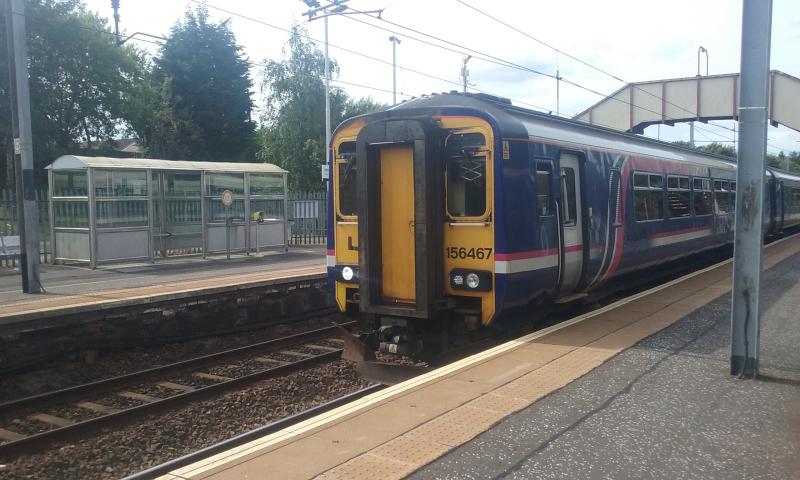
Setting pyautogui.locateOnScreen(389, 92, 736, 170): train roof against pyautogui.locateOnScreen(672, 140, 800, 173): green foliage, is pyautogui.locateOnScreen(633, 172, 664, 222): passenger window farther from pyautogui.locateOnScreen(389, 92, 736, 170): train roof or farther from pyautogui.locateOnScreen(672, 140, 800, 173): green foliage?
pyautogui.locateOnScreen(672, 140, 800, 173): green foliage

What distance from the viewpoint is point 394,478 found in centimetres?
389

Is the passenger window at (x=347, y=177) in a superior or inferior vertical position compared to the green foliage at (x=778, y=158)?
inferior

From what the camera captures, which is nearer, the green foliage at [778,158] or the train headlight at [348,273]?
the train headlight at [348,273]

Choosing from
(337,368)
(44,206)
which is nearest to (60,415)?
(337,368)

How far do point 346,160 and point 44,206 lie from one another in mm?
14106

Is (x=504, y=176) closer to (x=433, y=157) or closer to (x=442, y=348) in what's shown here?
(x=433, y=157)

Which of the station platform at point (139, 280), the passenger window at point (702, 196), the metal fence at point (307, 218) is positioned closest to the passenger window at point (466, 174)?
the station platform at point (139, 280)

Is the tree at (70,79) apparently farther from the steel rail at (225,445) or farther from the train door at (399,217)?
the steel rail at (225,445)

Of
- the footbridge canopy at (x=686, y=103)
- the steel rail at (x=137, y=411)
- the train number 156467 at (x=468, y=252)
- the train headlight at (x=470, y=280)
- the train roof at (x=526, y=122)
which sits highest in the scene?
the footbridge canopy at (x=686, y=103)

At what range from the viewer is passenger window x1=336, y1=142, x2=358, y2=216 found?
8.17 meters

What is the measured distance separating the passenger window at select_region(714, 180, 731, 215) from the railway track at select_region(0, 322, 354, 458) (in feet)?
33.6

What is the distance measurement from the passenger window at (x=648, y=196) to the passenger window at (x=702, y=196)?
8.20ft

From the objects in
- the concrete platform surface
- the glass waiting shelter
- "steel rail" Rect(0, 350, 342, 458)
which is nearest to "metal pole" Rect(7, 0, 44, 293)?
the glass waiting shelter

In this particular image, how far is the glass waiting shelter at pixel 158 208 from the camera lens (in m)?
16.6
